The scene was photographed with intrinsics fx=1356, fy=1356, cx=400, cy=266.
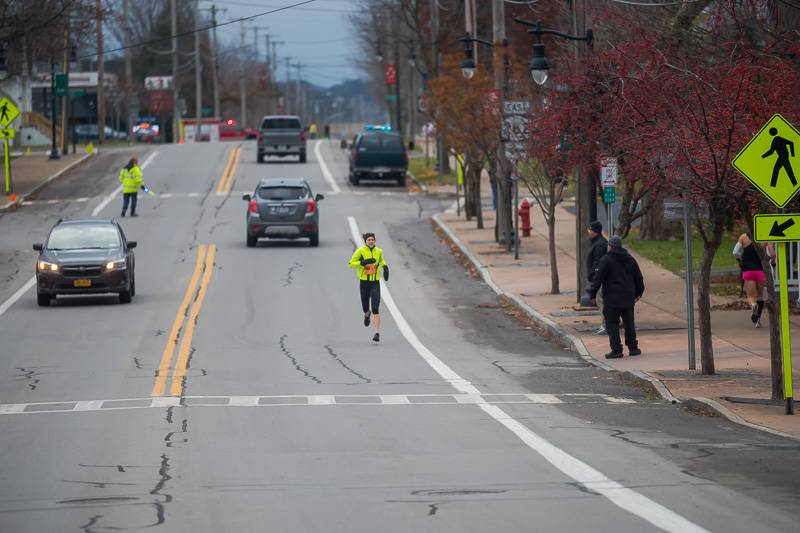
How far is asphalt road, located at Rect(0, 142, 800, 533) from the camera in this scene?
381 inches

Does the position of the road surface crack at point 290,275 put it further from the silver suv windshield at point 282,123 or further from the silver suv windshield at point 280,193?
the silver suv windshield at point 282,123

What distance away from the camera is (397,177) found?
5334cm

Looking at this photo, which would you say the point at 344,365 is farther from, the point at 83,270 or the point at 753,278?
the point at 83,270

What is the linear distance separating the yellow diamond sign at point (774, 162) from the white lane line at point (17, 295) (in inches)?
626

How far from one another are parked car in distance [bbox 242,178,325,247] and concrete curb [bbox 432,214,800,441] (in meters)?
4.20

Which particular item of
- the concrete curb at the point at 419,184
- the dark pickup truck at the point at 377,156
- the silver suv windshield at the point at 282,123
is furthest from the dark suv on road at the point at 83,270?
the silver suv windshield at the point at 282,123

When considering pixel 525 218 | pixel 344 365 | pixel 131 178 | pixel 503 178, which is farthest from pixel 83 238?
pixel 525 218

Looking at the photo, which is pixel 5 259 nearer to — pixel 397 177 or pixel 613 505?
pixel 397 177

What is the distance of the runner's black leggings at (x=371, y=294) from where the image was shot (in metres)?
22.0

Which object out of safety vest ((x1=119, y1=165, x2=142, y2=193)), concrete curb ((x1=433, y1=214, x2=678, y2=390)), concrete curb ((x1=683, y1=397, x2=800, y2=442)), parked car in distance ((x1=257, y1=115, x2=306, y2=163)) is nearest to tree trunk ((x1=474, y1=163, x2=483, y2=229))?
concrete curb ((x1=433, y1=214, x2=678, y2=390))

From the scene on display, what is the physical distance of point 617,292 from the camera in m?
20.1

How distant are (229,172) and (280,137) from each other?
14.7ft

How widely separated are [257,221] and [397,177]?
18238mm

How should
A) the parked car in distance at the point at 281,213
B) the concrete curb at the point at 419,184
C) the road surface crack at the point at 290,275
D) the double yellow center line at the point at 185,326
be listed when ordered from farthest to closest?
the concrete curb at the point at 419,184 < the parked car in distance at the point at 281,213 < the road surface crack at the point at 290,275 < the double yellow center line at the point at 185,326
